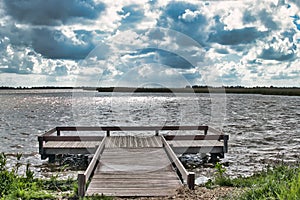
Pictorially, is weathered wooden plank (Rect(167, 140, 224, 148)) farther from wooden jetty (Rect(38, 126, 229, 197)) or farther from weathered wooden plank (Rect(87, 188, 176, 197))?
weathered wooden plank (Rect(87, 188, 176, 197))

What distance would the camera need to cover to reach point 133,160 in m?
12.5

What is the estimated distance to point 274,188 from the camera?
614 cm

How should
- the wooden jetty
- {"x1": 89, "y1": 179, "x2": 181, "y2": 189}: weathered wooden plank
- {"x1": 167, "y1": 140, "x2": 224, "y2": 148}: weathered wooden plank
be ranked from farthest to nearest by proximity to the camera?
{"x1": 167, "y1": 140, "x2": 224, "y2": 148}: weathered wooden plank → {"x1": 89, "y1": 179, "x2": 181, "y2": 189}: weathered wooden plank → the wooden jetty

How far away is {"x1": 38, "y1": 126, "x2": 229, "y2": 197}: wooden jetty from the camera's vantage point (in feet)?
28.8

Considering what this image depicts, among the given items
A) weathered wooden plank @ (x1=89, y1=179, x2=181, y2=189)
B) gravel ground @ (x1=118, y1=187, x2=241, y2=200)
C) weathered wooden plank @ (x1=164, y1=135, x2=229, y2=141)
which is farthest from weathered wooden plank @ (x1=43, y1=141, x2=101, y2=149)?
gravel ground @ (x1=118, y1=187, x2=241, y2=200)

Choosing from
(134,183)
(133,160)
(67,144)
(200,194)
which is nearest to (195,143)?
(133,160)

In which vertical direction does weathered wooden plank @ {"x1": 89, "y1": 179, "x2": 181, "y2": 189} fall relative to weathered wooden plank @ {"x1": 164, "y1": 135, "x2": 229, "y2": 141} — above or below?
below

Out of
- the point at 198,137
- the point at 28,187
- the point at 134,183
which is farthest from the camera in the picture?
the point at 198,137

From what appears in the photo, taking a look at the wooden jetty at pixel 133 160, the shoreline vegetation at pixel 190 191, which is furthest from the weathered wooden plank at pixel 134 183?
the shoreline vegetation at pixel 190 191

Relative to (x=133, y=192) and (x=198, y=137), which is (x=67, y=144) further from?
(x=133, y=192)

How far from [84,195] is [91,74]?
404 inches

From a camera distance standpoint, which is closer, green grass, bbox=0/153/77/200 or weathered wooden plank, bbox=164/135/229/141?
green grass, bbox=0/153/77/200

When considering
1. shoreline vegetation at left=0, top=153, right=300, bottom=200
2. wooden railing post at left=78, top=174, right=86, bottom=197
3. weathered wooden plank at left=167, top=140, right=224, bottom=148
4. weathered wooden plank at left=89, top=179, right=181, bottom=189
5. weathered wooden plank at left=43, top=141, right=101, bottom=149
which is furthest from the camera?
weathered wooden plank at left=167, top=140, right=224, bottom=148

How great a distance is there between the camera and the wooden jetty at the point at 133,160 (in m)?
8.77
